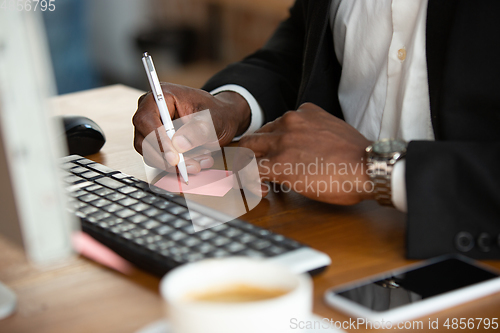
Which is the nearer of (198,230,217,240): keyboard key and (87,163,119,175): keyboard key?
(198,230,217,240): keyboard key

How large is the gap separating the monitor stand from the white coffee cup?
18cm

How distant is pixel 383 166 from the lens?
61 centimetres

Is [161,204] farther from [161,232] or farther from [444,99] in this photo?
[444,99]

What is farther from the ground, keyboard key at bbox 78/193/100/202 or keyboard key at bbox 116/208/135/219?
keyboard key at bbox 78/193/100/202

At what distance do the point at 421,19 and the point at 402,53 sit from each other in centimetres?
7

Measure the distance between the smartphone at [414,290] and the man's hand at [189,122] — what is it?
365 mm

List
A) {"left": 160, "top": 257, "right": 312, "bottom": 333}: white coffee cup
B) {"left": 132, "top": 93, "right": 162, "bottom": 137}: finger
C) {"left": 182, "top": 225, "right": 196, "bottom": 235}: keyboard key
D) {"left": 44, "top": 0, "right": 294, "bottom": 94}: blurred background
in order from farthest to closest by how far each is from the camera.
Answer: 1. {"left": 44, "top": 0, "right": 294, "bottom": 94}: blurred background
2. {"left": 132, "top": 93, "right": 162, "bottom": 137}: finger
3. {"left": 182, "top": 225, "right": 196, "bottom": 235}: keyboard key
4. {"left": 160, "top": 257, "right": 312, "bottom": 333}: white coffee cup

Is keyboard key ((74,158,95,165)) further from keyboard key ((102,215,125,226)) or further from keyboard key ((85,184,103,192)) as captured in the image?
keyboard key ((102,215,125,226))

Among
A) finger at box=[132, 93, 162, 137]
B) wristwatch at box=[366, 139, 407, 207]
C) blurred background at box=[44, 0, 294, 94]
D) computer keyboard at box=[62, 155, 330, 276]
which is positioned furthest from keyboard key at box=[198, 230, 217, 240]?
blurred background at box=[44, 0, 294, 94]

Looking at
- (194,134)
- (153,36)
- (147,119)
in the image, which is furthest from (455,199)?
(153,36)

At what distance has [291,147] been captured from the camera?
685mm

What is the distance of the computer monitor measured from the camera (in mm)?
290


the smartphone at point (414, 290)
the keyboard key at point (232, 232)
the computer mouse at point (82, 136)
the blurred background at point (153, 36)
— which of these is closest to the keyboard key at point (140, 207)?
the keyboard key at point (232, 232)

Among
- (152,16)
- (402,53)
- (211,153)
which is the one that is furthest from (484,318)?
(152,16)
